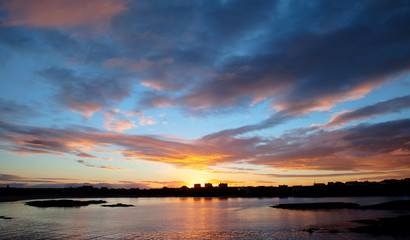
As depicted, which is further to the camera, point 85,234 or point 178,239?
point 85,234

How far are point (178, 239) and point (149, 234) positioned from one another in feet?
25.6

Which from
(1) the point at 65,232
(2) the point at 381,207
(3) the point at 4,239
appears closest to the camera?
(3) the point at 4,239

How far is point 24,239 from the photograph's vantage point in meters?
47.7

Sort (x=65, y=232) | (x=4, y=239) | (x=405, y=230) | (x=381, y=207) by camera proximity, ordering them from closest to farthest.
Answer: (x=4, y=239), (x=405, y=230), (x=65, y=232), (x=381, y=207)

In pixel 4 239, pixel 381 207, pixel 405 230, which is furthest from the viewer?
pixel 381 207

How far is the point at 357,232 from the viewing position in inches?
2039

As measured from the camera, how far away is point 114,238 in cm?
4991

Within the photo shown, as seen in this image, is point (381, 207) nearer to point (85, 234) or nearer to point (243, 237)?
point (243, 237)

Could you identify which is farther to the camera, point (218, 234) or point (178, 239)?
point (218, 234)

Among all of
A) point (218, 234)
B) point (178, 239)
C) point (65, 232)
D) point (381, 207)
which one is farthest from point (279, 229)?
point (381, 207)

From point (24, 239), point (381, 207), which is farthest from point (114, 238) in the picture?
point (381, 207)

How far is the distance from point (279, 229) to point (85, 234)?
39899 mm

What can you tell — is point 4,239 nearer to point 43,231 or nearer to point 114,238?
point 43,231

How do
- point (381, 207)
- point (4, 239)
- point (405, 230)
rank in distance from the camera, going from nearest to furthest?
point (4, 239), point (405, 230), point (381, 207)
